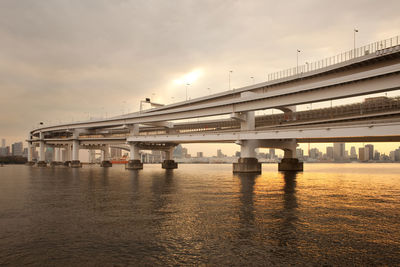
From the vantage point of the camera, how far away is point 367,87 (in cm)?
3662

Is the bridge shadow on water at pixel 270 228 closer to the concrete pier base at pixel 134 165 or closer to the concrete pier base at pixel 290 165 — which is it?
the concrete pier base at pixel 290 165

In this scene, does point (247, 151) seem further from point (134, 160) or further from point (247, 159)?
point (134, 160)

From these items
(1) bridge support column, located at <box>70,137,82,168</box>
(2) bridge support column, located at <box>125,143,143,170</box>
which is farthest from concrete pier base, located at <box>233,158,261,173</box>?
(1) bridge support column, located at <box>70,137,82,168</box>

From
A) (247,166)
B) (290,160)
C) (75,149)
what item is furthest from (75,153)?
(290,160)

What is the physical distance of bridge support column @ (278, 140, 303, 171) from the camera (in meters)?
72.8

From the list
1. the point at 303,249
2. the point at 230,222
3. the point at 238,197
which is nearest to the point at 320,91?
the point at 238,197

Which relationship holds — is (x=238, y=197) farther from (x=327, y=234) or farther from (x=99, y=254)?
(x=99, y=254)

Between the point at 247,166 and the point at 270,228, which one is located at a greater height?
the point at 270,228

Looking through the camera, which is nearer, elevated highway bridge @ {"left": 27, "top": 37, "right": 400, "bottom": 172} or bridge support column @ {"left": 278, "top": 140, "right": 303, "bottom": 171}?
elevated highway bridge @ {"left": 27, "top": 37, "right": 400, "bottom": 172}

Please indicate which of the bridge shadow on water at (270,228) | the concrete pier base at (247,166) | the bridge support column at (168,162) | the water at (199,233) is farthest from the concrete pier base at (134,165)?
the bridge shadow on water at (270,228)

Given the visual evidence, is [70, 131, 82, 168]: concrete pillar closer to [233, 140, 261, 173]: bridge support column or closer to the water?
[233, 140, 261, 173]: bridge support column

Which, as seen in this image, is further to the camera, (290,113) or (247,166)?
(290,113)

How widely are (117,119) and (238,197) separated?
67.4 m

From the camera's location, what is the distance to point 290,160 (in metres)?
75.9
